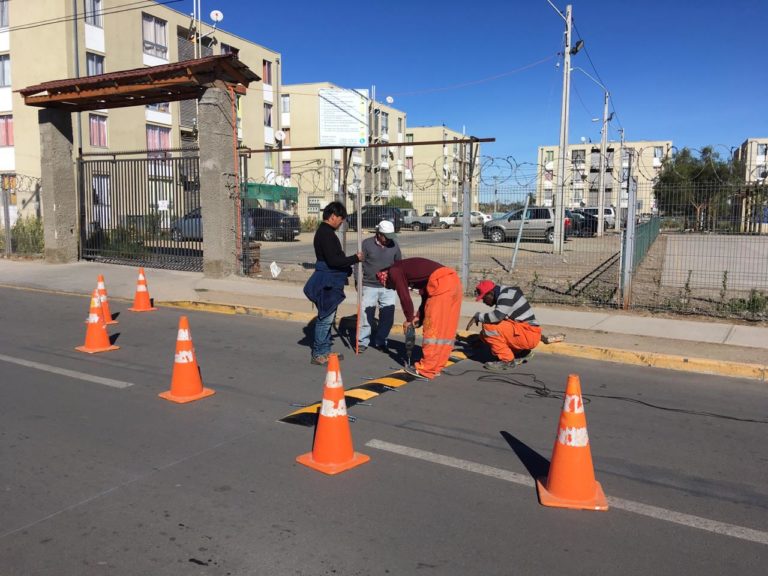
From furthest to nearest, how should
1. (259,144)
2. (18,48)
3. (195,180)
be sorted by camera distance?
(259,144) → (18,48) → (195,180)

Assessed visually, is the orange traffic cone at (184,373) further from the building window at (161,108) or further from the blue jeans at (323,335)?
the building window at (161,108)

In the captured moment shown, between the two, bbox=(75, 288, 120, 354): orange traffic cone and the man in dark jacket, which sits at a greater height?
the man in dark jacket

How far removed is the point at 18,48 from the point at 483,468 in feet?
119

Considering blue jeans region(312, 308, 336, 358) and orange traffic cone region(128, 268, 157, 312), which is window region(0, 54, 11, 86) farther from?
blue jeans region(312, 308, 336, 358)

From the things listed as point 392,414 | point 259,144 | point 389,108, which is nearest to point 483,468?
point 392,414

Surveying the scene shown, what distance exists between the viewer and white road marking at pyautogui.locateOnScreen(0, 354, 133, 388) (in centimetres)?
676

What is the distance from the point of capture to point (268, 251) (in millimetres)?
19953

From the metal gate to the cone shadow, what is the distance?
1309 centimetres

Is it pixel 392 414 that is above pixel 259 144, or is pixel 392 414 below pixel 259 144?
below

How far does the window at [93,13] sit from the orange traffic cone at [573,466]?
34412 mm

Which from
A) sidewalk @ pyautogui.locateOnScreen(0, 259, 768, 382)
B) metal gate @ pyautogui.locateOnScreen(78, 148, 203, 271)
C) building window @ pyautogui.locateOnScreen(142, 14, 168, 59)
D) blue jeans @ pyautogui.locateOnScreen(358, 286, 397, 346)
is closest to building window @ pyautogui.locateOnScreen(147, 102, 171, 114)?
building window @ pyautogui.locateOnScreen(142, 14, 168, 59)

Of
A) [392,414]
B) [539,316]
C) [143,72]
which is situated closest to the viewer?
[392,414]

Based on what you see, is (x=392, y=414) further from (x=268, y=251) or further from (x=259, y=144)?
(x=259, y=144)

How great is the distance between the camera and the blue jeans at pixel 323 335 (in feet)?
24.3
